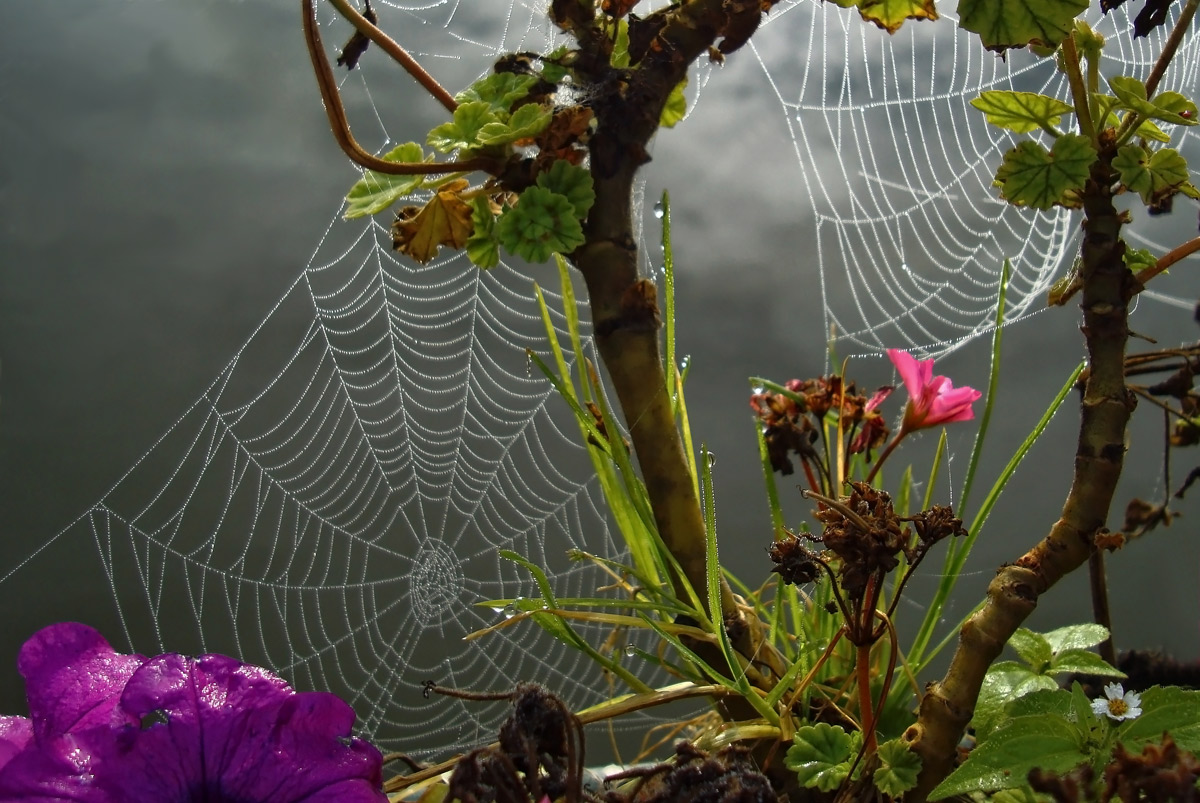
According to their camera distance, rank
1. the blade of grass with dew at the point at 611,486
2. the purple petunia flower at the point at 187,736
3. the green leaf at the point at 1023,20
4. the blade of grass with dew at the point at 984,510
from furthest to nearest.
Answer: the blade of grass with dew at the point at 611,486 < the blade of grass with dew at the point at 984,510 < the green leaf at the point at 1023,20 < the purple petunia flower at the point at 187,736

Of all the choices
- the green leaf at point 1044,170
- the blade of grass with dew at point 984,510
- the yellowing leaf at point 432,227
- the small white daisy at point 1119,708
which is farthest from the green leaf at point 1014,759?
the yellowing leaf at point 432,227

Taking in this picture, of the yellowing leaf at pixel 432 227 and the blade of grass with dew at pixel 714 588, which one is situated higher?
the yellowing leaf at pixel 432 227

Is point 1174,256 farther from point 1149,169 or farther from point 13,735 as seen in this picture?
point 13,735

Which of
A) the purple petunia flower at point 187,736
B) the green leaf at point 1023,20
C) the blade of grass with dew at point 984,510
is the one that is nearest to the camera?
the purple petunia flower at point 187,736

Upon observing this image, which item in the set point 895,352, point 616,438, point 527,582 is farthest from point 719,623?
point 527,582

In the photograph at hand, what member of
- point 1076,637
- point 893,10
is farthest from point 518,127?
point 1076,637

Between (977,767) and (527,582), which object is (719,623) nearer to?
(977,767)

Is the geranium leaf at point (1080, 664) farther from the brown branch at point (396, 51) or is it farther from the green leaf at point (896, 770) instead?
the brown branch at point (396, 51)
